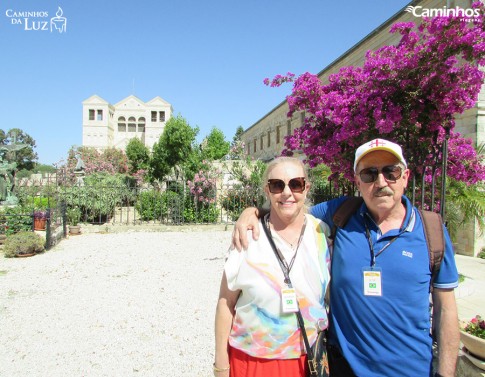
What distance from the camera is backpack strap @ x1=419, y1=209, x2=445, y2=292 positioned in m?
1.73

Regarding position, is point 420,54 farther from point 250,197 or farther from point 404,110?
point 250,197

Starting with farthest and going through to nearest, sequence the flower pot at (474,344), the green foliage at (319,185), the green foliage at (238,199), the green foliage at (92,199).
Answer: the green foliage at (238,199) < the green foliage at (92,199) < the green foliage at (319,185) < the flower pot at (474,344)

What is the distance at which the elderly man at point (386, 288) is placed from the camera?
1689mm

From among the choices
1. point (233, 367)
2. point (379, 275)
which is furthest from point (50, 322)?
point (379, 275)

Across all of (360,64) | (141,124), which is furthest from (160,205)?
(141,124)

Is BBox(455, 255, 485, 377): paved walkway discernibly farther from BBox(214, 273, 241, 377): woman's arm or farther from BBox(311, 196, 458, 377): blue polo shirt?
BBox(214, 273, 241, 377): woman's arm

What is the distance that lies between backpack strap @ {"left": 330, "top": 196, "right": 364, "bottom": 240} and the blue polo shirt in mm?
144

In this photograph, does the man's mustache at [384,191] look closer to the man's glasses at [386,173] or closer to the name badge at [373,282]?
the man's glasses at [386,173]

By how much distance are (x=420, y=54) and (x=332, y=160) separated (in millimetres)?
1884

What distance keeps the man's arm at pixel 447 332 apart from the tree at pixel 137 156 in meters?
40.1

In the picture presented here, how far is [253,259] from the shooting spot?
71.3 inches

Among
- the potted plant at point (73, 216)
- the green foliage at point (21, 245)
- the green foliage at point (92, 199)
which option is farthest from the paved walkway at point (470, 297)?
the potted plant at point (73, 216)

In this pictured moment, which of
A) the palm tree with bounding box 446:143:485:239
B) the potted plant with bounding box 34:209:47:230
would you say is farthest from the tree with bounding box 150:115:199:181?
the palm tree with bounding box 446:143:485:239

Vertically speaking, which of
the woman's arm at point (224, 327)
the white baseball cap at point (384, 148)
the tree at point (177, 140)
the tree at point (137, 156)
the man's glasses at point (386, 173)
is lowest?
the woman's arm at point (224, 327)
